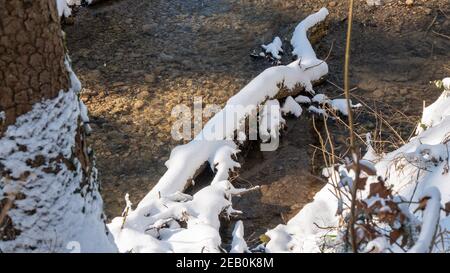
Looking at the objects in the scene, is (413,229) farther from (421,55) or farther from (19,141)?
(421,55)

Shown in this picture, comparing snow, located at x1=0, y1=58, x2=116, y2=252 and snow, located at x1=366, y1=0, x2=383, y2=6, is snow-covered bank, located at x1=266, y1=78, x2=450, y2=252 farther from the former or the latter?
snow, located at x1=366, y1=0, x2=383, y2=6

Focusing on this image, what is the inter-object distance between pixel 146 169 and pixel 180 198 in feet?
2.86

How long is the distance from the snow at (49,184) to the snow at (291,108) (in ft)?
11.2

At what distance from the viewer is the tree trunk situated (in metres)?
2.27

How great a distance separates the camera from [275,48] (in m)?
6.78

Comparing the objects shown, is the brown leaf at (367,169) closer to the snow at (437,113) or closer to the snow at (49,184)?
the snow at (49,184)

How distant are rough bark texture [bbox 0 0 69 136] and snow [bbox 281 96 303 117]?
366cm

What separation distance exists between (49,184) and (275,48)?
4.69 m

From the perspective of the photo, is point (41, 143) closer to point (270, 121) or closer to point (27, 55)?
point (27, 55)

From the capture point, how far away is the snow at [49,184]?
2396 millimetres

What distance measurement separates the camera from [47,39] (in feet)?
7.71

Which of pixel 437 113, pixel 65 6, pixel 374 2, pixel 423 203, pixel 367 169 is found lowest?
pixel 437 113

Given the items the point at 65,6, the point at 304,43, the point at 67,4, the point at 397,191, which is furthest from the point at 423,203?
the point at 67,4
